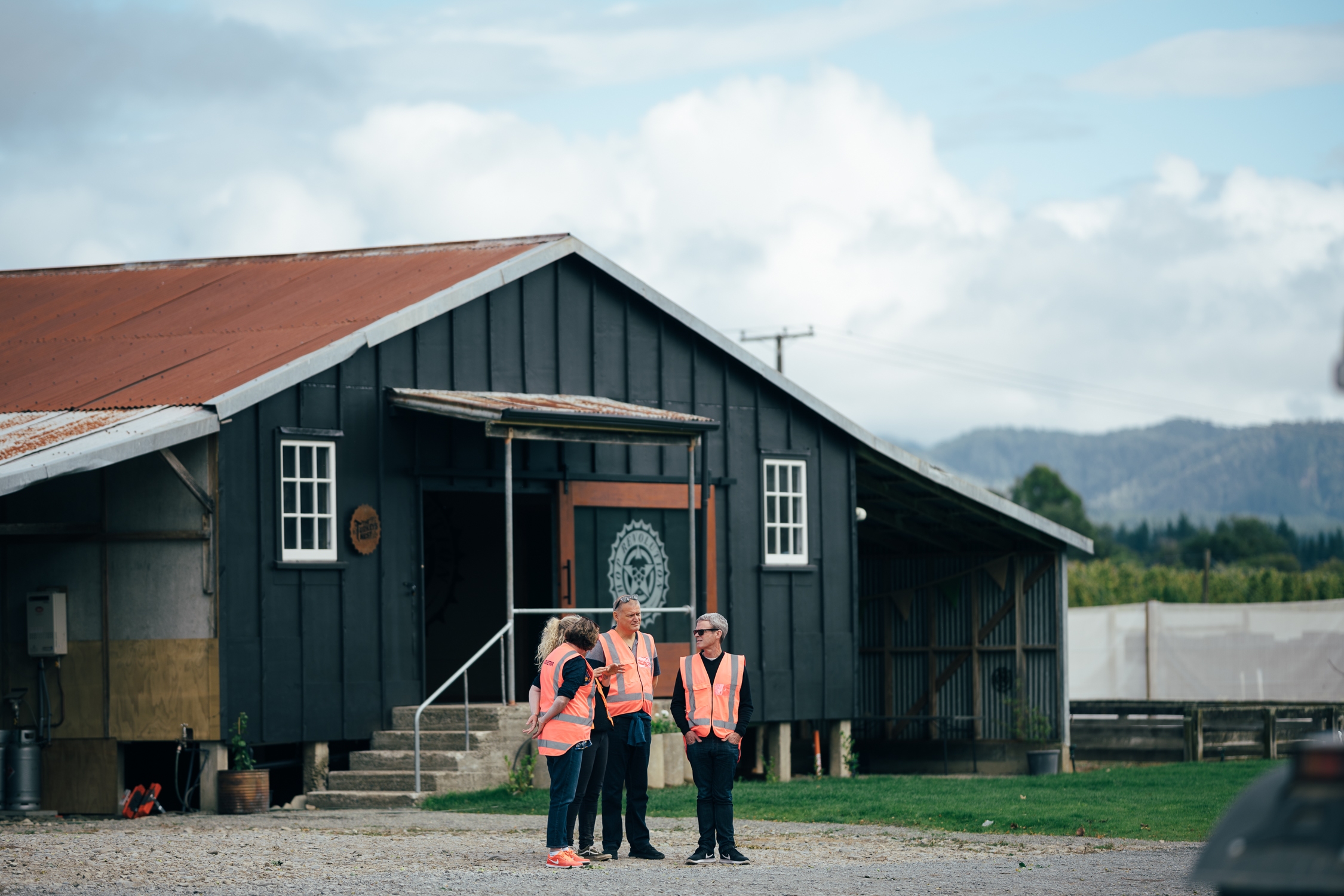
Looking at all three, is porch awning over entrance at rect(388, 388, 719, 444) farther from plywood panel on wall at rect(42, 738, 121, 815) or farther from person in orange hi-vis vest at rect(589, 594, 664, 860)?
person in orange hi-vis vest at rect(589, 594, 664, 860)

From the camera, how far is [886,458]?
22141 millimetres

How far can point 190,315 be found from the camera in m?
19.5

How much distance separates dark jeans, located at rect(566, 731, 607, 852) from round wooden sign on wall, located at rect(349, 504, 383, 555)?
6.04m

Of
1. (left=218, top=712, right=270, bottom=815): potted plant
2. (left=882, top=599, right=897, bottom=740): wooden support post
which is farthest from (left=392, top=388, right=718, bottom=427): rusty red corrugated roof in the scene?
(left=882, top=599, right=897, bottom=740): wooden support post

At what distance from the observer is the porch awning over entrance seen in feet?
56.1

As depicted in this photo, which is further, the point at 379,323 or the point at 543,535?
the point at 543,535

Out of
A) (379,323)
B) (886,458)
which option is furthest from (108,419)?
(886,458)

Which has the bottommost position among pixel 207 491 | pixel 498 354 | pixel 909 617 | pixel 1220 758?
pixel 1220 758

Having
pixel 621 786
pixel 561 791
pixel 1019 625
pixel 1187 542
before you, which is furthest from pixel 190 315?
pixel 1187 542

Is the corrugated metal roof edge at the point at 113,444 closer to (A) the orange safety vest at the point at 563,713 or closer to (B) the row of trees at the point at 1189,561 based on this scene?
(A) the orange safety vest at the point at 563,713

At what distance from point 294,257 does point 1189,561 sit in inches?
3573

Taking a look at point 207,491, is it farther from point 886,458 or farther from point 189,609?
point 886,458

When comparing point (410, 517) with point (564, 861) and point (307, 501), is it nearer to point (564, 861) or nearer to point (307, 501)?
point (307, 501)

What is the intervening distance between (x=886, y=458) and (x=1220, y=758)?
17.9ft
